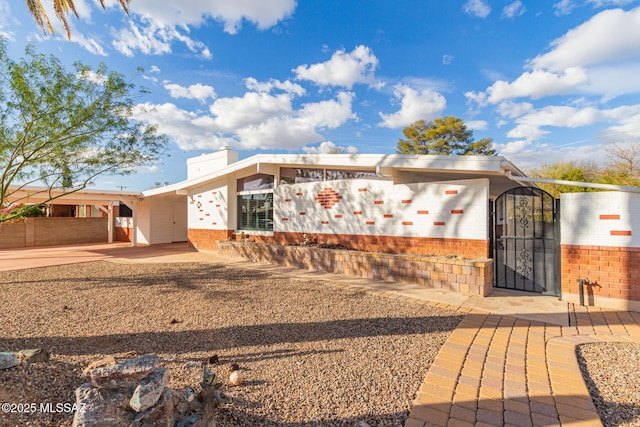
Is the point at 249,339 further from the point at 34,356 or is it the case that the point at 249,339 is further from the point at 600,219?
the point at 600,219

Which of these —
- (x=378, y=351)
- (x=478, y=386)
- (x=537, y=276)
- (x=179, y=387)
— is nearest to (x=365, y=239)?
(x=537, y=276)

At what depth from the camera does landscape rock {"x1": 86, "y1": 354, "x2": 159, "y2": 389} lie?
1887mm

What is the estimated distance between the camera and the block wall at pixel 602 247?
5062 millimetres

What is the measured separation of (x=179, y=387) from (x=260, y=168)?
9376 mm

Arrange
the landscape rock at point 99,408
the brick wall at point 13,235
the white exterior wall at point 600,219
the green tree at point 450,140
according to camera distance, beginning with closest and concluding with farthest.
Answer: the landscape rock at point 99,408 < the white exterior wall at point 600,219 < the brick wall at point 13,235 < the green tree at point 450,140

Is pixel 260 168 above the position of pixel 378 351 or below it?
above

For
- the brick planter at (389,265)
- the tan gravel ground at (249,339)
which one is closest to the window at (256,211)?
the brick planter at (389,265)

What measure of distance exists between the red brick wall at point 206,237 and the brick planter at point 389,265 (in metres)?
2.48

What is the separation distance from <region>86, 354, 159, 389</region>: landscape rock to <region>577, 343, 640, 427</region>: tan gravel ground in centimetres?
341

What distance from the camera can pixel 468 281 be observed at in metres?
6.25

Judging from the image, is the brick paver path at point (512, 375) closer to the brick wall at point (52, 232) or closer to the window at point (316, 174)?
the window at point (316, 174)

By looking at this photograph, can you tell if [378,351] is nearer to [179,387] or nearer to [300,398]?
[300,398]

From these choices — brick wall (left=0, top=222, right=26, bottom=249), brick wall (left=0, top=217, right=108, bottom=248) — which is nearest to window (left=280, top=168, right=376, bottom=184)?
brick wall (left=0, top=217, right=108, bottom=248)

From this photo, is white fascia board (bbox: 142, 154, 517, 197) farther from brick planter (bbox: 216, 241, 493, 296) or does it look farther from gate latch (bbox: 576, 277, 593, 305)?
gate latch (bbox: 576, 277, 593, 305)
